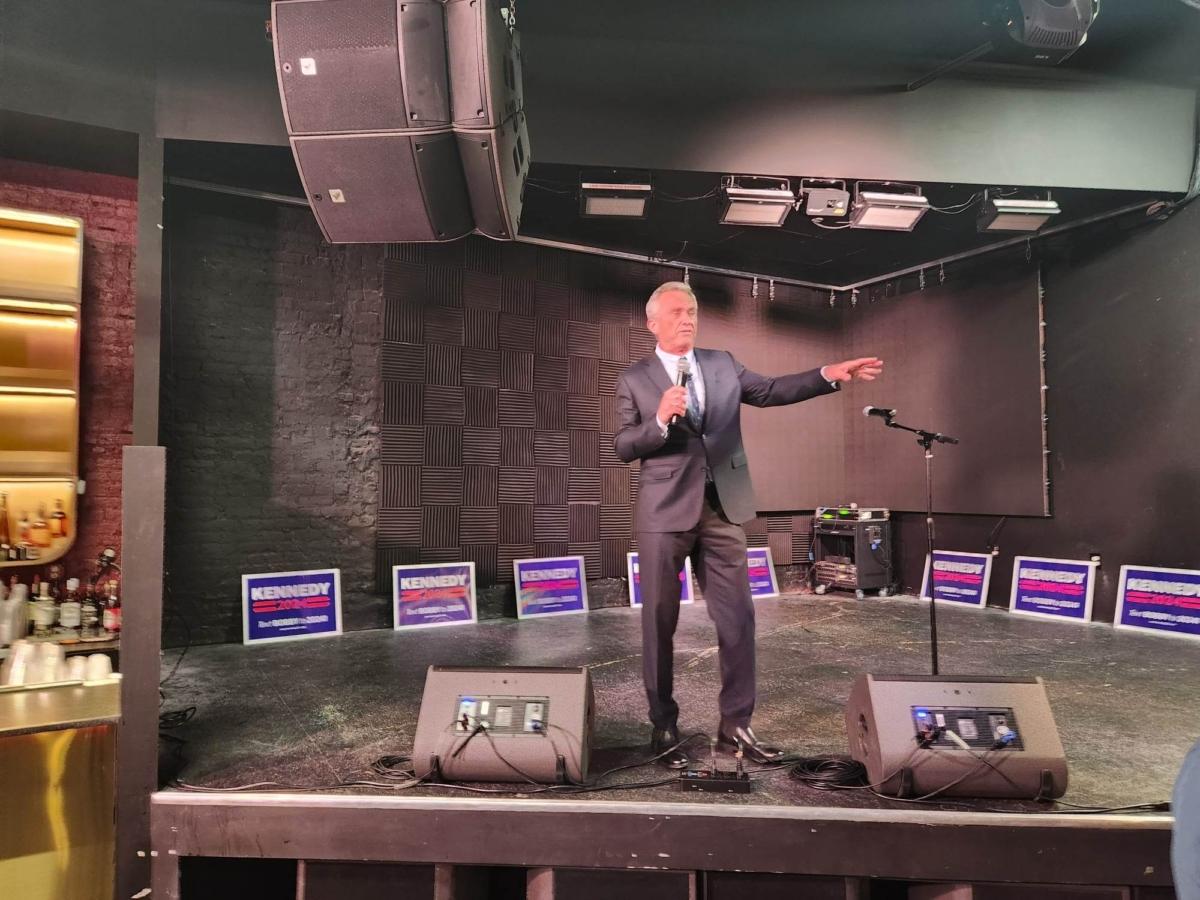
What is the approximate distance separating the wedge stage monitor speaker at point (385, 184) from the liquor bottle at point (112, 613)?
2.32 m

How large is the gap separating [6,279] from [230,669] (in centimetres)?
242

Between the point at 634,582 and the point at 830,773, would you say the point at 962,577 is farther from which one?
the point at 830,773

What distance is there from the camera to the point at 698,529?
2477 millimetres

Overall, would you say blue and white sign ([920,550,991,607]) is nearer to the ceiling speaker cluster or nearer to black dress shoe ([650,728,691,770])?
A: black dress shoe ([650,728,691,770])

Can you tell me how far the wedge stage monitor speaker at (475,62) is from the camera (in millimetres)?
2193

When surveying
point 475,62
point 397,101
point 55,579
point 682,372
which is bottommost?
point 55,579

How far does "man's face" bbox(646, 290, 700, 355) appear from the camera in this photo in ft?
8.26

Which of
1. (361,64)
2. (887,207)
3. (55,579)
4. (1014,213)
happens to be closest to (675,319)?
(361,64)

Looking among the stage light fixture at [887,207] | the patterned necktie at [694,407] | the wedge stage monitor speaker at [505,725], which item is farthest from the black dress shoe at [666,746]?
the stage light fixture at [887,207]

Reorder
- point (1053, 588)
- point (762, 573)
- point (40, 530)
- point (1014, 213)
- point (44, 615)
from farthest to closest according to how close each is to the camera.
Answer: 1. point (762, 573)
2. point (1053, 588)
3. point (1014, 213)
4. point (40, 530)
5. point (44, 615)

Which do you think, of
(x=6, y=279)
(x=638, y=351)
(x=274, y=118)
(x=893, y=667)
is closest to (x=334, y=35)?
(x=274, y=118)

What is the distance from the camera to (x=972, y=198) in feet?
16.6

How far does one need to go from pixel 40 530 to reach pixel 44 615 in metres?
0.52

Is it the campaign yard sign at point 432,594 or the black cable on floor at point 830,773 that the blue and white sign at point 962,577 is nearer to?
the campaign yard sign at point 432,594
